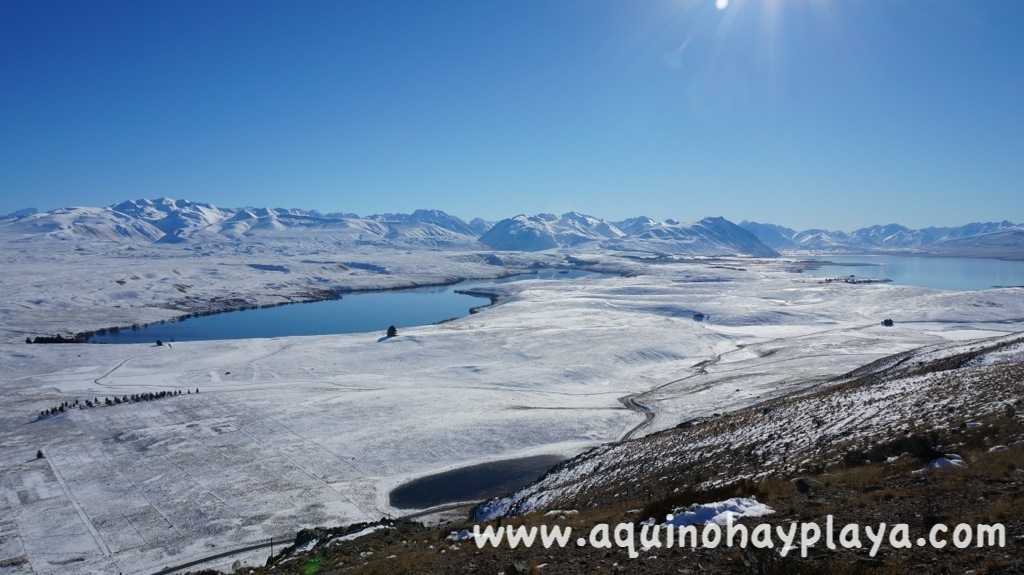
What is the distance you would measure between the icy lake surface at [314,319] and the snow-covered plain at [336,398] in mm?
8979

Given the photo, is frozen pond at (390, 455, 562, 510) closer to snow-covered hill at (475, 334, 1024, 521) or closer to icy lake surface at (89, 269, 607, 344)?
snow-covered hill at (475, 334, 1024, 521)

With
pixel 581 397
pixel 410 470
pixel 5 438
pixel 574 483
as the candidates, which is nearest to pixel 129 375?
pixel 5 438

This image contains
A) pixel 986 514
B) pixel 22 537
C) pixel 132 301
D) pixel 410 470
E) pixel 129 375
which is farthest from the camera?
pixel 132 301

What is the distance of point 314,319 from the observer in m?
96.2

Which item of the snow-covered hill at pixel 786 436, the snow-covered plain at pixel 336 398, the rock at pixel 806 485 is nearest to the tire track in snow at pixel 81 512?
the snow-covered plain at pixel 336 398

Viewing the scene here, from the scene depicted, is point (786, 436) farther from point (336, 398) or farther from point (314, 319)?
point (314, 319)

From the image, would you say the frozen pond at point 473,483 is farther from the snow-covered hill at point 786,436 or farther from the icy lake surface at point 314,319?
the icy lake surface at point 314,319

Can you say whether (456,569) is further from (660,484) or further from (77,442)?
(77,442)

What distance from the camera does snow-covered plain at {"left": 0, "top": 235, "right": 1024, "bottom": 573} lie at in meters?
25.2

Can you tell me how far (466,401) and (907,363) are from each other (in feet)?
105

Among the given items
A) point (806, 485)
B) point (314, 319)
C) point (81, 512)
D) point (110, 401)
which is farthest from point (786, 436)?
point (314, 319)

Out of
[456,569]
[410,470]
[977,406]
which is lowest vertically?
[410,470]

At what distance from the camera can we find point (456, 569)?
12.2 metres

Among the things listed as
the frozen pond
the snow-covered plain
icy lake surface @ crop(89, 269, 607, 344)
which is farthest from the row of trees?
icy lake surface @ crop(89, 269, 607, 344)
